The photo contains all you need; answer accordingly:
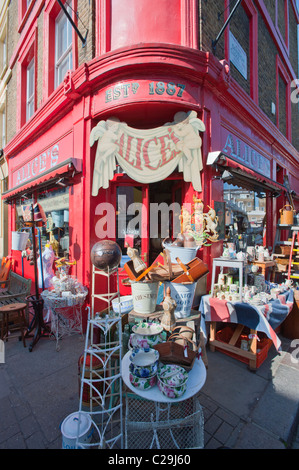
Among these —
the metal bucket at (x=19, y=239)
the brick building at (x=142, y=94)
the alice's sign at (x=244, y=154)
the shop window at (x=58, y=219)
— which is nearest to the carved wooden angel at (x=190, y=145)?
the brick building at (x=142, y=94)

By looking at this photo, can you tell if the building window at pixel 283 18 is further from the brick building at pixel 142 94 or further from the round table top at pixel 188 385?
the round table top at pixel 188 385

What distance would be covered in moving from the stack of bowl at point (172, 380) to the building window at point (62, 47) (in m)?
7.97

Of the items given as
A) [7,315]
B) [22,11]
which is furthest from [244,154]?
[22,11]

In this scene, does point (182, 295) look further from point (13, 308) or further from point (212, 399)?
point (13, 308)

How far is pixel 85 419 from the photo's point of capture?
2189mm

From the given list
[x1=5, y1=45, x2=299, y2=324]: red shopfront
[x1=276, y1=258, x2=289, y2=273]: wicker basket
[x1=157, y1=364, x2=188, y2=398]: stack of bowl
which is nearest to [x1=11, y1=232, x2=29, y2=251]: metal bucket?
[x1=5, y1=45, x2=299, y2=324]: red shopfront

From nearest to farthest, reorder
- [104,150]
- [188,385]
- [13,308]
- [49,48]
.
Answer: [188,385]
[13,308]
[104,150]
[49,48]

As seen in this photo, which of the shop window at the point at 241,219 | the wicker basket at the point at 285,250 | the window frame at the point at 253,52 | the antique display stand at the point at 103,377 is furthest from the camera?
the window frame at the point at 253,52

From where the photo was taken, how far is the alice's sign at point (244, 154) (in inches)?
221

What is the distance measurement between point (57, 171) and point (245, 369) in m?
5.49

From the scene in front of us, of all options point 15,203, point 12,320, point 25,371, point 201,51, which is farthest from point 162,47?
point 15,203

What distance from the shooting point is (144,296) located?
3074 millimetres

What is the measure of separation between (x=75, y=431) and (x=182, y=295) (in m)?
1.82

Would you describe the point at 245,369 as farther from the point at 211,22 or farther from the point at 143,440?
the point at 211,22
